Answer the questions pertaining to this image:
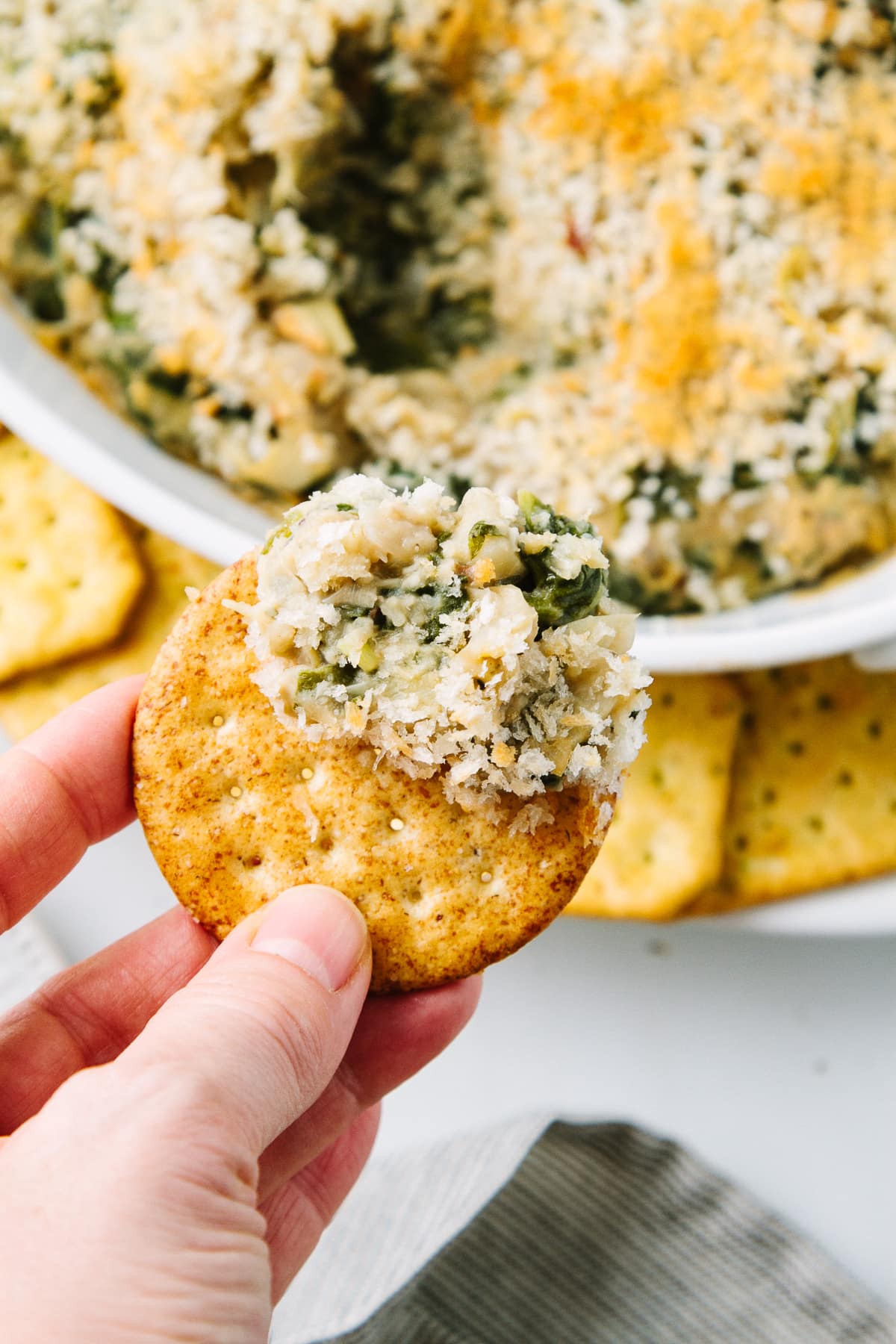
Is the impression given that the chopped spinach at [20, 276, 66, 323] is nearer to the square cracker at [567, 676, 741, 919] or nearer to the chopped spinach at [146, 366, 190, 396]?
the chopped spinach at [146, 366, 190, 396]

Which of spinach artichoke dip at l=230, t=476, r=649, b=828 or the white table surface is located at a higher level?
spinach artichoke dip at l=230, t=476, r=649, b=828

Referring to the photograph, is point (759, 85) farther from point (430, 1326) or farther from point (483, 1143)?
point (430, 1326)

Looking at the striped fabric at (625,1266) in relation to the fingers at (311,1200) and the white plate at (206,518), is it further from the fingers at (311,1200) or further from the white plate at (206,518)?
the white plate at (206,518)

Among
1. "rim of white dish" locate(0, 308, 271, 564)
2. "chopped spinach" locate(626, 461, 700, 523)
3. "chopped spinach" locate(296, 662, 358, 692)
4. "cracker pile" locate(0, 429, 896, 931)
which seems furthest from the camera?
"cracker pile" locate(0, 429, 896, 931)

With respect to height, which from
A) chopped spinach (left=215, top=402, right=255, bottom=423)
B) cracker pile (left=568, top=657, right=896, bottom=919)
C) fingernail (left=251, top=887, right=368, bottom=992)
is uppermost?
chopped spinach (left=215, top=402, right=255, bottom=423)

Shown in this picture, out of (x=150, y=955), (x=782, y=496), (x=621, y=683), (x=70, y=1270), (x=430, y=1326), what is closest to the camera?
(x=70, y=1270)

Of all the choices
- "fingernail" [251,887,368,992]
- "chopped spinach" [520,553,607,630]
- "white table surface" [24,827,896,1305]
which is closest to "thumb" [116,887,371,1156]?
"fingernail" [251,887,368,992]

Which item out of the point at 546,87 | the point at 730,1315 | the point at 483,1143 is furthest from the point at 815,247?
the point at 730,1315
